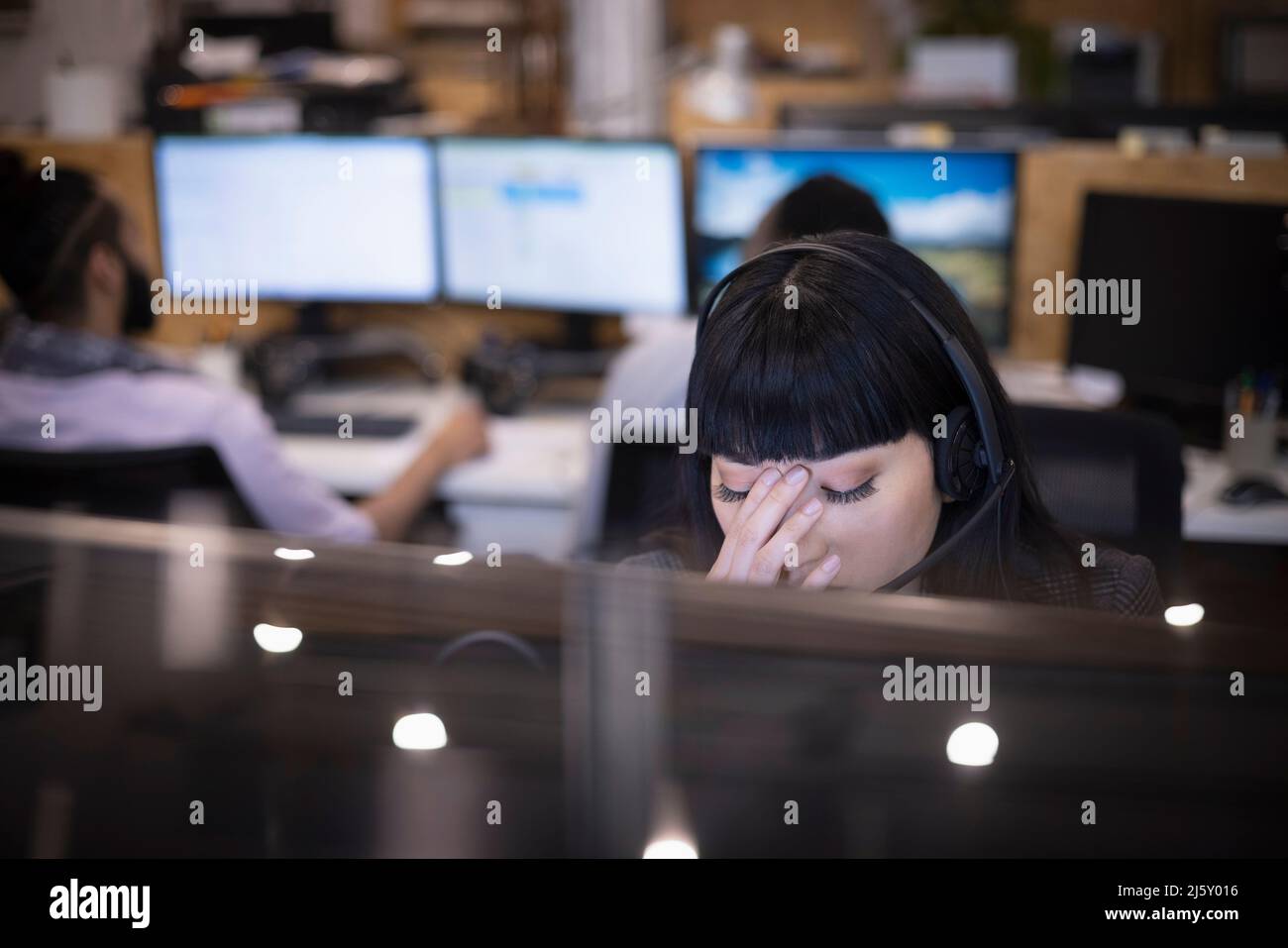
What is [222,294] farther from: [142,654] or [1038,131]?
[142,654]

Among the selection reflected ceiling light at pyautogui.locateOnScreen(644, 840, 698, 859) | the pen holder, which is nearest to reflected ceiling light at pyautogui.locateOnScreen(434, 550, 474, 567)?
reflected ceiling light at pyautogui.locateOnScreen(644, 840, 698, 859)

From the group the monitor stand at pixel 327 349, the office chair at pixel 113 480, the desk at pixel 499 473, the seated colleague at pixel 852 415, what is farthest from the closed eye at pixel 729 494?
the monitor stand at pixel 327 349

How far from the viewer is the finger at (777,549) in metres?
0.84

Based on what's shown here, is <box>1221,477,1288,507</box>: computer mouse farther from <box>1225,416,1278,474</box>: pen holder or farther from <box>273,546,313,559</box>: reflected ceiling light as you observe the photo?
<box>273,546,313,559</box>: reflected ceiling light

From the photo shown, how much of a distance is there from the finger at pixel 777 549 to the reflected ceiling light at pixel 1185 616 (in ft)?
1.24

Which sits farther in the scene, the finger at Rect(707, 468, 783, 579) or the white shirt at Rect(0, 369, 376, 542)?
the white shirt at Rect(0, 369, 376, 542)

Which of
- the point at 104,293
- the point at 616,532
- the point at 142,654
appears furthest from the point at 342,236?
the point at 142,654

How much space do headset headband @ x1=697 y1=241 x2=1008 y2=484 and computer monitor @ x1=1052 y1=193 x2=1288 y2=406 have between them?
1.56 metres

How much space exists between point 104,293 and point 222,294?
0.84m

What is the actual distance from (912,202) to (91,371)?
149cm

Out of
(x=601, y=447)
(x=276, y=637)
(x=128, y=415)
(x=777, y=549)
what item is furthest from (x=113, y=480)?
(x=276, y=637)

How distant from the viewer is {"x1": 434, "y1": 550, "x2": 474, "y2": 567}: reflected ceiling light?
498mm

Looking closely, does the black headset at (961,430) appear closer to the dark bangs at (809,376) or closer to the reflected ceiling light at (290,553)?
the dark bangs at (809,376)

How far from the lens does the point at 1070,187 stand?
8.68ft
